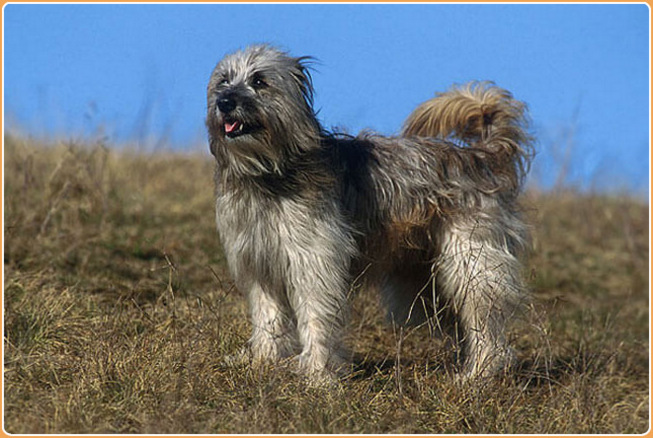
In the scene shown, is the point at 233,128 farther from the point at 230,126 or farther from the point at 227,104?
the point at 227,104

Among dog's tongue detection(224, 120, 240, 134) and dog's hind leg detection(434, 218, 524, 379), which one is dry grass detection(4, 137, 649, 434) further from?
dog's tongue detection(224, 120, 240, 134)

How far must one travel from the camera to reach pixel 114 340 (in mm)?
5891

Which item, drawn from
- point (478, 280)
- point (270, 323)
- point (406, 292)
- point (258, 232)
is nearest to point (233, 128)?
point (258, 232)

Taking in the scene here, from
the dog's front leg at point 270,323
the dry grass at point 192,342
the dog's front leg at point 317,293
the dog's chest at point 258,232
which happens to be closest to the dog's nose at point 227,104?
Answer: the dog's chest at point 258,232

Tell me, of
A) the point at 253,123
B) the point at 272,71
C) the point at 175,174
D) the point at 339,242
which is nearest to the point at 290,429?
the point at 339,242

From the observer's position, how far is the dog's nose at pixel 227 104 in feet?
18.0

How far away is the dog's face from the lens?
219 inches

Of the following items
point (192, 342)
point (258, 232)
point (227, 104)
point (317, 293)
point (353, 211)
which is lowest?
point (192, 342)

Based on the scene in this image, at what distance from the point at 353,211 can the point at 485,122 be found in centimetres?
165

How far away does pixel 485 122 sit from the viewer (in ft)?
23.9

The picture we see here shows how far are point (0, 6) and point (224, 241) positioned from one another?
281 centimetres

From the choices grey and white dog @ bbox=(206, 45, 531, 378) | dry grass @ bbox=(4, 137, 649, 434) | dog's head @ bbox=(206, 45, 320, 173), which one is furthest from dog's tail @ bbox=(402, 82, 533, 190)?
dog's head @ bbox=(206, 45, 320, 173)

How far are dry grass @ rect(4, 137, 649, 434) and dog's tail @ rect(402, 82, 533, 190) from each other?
0.72 metres

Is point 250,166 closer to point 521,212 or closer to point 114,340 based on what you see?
point 114,340
